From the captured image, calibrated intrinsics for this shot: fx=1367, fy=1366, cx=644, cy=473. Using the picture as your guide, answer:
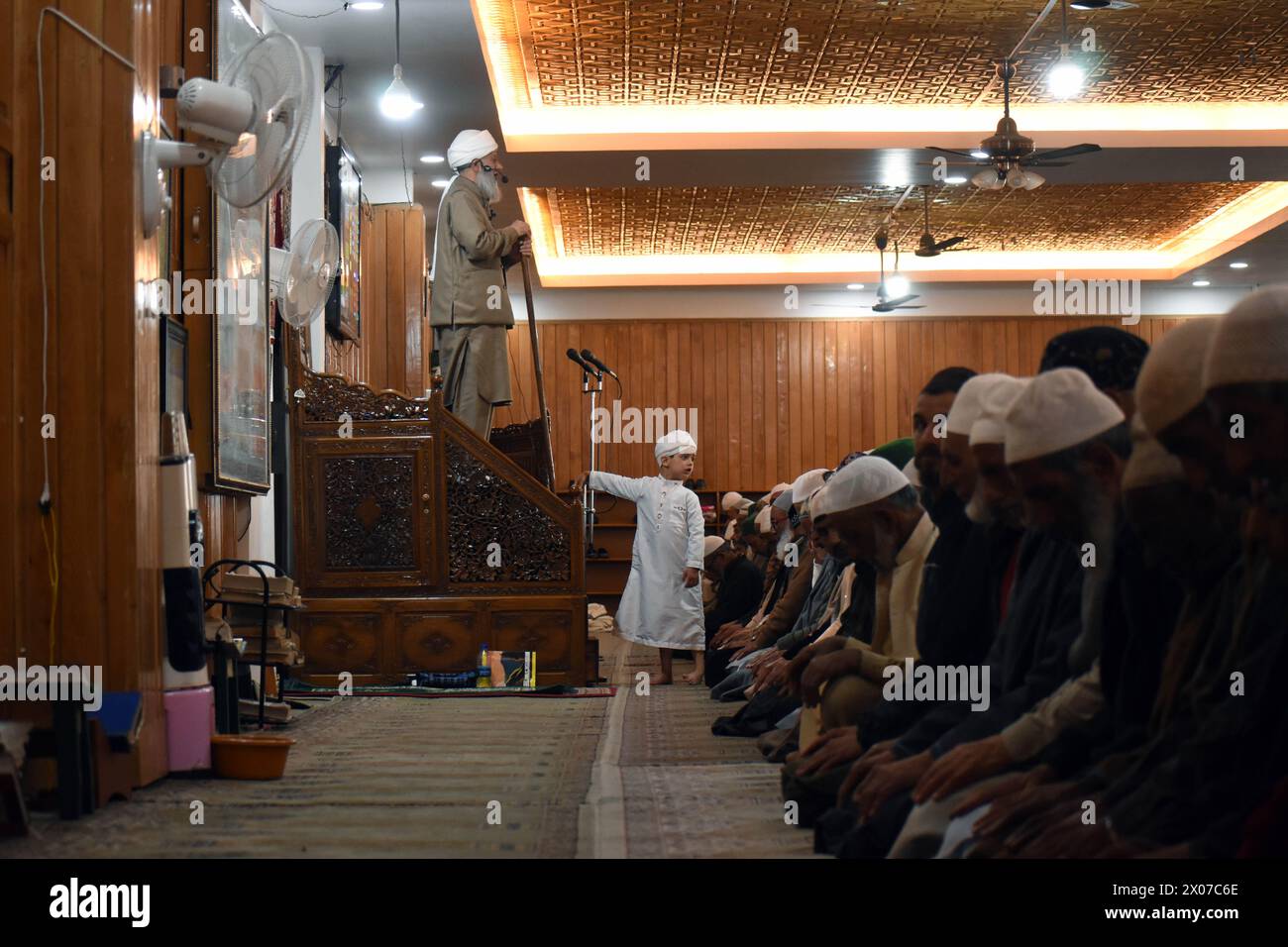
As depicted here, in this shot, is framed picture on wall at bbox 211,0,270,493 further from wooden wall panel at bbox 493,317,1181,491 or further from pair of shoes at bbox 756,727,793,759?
wooden wall panel at bbox 493,317,1181,491

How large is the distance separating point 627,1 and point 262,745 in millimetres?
5118

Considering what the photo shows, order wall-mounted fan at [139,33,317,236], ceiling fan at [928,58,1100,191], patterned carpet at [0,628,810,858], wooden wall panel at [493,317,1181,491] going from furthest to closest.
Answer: wooden wall panel at [493,317,1181,491] → ceiling fan at [928,58,1100,191] → wall-mounted fan at [139,33,317,236] → patterned carpet at [0,628,810,858]

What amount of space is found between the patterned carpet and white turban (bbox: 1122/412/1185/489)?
1142mm

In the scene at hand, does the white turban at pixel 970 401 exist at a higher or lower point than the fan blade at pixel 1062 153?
lower

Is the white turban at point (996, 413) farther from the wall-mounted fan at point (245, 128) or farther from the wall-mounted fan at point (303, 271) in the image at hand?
the wall-mounted fan at point (303, 271)

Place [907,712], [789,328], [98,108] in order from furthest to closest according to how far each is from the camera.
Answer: [789,328]
[98,108]
[907,712]

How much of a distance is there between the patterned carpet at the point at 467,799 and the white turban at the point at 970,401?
3.00 feet

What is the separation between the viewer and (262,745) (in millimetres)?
3869

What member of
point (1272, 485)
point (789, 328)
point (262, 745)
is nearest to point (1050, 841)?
point (1272, 485)

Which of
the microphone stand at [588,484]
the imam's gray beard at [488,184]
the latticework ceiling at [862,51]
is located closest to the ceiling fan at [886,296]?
the microphone stand at [588,484]

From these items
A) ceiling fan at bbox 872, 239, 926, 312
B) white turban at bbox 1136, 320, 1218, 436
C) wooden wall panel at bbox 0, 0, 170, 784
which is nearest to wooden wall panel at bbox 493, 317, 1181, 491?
ceiling fan at bbox 872, 239, 926, 312

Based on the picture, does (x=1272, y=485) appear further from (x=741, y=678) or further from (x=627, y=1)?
(x=627, y=1)

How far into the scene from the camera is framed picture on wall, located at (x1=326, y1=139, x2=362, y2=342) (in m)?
8.27

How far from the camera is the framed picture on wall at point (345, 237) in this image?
8.27 meters
